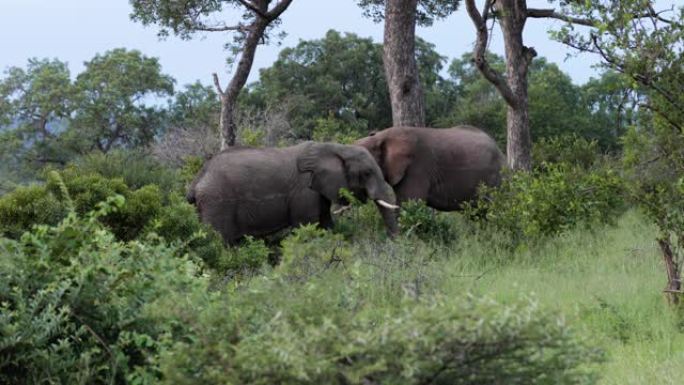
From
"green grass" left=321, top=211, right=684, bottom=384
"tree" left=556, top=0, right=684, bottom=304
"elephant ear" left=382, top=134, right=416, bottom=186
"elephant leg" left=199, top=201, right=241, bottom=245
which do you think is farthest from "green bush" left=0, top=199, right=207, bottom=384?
"elephant ear" left=382, top=134, right=416, bottom=186

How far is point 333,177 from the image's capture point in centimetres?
1382

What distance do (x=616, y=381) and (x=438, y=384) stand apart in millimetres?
2715

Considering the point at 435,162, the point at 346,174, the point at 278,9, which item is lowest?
the point at 346,174

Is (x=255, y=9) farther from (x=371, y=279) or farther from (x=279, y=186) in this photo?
(x=371, y=279)

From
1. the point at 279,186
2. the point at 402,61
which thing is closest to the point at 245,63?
the point at 402,61

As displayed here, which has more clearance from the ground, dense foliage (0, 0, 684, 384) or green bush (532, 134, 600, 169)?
green bush (532, 134, 600, 169)

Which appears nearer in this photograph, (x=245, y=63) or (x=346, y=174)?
(x=346, y=174)

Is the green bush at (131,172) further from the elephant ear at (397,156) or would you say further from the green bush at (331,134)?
the green bush at (331,134)

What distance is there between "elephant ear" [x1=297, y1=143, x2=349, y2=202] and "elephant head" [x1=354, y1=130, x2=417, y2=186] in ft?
3.51

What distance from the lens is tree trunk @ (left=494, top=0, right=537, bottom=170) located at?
1938 centimetres

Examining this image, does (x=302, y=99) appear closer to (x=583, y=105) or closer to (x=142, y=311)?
(x=583, y=105)

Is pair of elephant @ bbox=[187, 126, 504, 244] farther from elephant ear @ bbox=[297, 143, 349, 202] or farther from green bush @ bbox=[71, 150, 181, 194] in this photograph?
green bush @ bbox=[71, 150, 181, 194]

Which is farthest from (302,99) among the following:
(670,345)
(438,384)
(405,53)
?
(438,384)

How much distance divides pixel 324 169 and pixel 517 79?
22.7 feet
